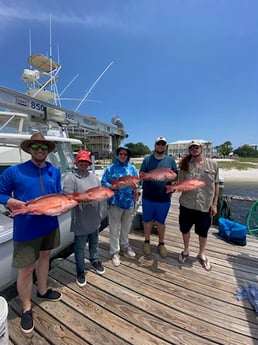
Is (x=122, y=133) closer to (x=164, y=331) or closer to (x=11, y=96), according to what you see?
(x=11, y=96)

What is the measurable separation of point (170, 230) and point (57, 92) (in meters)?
8.19

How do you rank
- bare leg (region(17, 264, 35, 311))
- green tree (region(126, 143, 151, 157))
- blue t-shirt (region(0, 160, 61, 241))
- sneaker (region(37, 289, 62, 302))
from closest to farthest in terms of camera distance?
1. blue t-shirt (region(0, 160, 61, 241))
2. bare leg (region(17, 264, 35, 311))
3. sneaker (region(37, 289, 62, 302))
4. green tree (region(126, 143, 151, 157))

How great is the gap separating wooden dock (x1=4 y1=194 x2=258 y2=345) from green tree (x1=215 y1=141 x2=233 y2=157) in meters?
82.6

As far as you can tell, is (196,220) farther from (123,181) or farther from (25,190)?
(25,190)

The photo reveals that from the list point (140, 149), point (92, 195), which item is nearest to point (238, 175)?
point (92, 195)

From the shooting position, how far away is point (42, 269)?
2.39m

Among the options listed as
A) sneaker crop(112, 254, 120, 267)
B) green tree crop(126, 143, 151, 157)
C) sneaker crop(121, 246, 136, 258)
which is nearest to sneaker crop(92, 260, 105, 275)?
sneaker crop(112, 254, 120, 267)

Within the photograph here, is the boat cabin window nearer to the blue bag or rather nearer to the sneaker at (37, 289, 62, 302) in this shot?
the sneaker at (37, 289, 62, 302)

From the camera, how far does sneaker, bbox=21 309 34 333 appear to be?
209cm

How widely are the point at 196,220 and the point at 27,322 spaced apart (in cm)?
238

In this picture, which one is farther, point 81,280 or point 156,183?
point 156,183

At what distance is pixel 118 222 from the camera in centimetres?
333

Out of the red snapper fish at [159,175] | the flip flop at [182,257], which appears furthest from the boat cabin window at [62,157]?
the flip flop at [182,257]

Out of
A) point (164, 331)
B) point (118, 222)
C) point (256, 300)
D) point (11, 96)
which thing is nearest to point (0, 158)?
point (11, 96)
